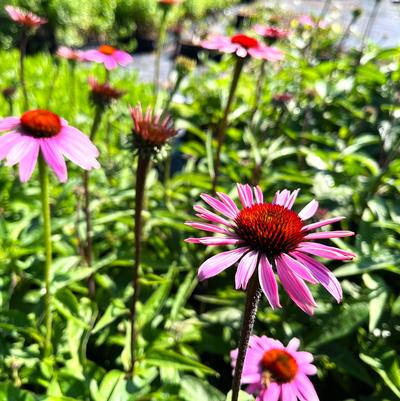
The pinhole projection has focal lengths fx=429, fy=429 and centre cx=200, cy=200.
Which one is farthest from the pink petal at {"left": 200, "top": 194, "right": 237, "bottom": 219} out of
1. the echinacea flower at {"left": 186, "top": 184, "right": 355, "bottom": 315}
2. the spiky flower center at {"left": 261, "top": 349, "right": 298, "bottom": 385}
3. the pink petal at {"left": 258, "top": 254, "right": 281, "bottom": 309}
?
the spiky flower center at {"left": 261, "top": 349, "right": 298, "bottom": 385}

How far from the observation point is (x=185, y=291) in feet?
3.94

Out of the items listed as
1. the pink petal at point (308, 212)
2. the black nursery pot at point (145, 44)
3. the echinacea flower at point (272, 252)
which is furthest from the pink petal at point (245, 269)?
the black nursery pot at point (145, 44)

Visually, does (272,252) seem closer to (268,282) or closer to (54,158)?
(268,282)

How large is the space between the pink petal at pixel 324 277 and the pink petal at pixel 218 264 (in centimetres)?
9

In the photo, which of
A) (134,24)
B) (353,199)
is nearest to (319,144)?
(353,199)

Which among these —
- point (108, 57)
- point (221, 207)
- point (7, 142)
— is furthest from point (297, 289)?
point (108, 57)

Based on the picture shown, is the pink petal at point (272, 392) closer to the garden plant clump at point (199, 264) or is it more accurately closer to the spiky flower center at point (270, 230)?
the garden plant clump at point (199, 264)

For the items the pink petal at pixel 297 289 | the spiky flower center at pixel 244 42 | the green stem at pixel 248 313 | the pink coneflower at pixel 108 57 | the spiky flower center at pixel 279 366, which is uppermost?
the spiky flower center at pixel 244 42

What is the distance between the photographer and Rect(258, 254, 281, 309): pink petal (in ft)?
1.76

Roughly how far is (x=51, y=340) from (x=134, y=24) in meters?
5.25

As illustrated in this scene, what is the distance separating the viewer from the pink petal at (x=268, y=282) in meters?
0.54

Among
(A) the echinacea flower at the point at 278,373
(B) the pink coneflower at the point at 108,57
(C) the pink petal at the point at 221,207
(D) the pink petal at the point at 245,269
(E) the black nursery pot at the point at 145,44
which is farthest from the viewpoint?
(E) the black nursery pot at the point at 145,44

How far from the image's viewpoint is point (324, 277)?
1.91 ft

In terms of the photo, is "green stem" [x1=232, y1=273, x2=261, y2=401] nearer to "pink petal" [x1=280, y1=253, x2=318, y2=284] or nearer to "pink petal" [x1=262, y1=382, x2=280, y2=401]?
"pink petal" [x1=280, y1=253, x2=318, y2=284]
